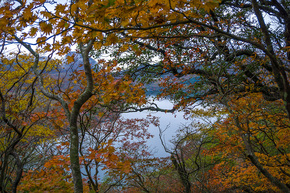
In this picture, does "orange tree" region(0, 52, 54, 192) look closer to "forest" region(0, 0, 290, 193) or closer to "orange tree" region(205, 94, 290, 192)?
"forest" region(0, 0, 290, 193)

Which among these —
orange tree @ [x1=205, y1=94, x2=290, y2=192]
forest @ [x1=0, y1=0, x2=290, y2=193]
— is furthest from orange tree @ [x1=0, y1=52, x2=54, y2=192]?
orange tree @ [x1=205, y1=94, x2=290, y2=192]

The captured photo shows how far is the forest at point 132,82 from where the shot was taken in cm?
190

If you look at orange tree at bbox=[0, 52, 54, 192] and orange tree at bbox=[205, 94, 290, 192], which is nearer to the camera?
orange tree at bbox=[0, 52, 54, 192]

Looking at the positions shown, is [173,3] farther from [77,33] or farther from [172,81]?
[172,81]

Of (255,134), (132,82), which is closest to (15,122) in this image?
(132,82)

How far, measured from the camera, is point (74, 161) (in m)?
2.20

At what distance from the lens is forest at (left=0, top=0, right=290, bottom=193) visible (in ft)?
6.24

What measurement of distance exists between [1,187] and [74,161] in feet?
4.11

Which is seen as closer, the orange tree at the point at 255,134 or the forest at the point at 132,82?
the forest at the point at 132,82

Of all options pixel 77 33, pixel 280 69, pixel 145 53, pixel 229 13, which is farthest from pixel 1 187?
pixel 229 13

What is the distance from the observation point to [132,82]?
6.54 m

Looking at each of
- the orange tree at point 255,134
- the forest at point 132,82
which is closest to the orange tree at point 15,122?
the forest at point 132,82

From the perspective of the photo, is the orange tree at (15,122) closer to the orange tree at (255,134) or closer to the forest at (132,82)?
the forest at (132,82)

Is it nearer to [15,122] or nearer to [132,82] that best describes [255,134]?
[132,82]
